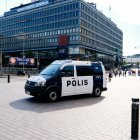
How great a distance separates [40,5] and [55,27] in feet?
44.6

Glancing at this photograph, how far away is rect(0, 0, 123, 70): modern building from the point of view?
87.5 m

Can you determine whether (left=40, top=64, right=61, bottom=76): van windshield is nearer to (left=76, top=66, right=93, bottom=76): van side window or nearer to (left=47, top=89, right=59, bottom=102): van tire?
(left=47, top=89, right=59, bottom=102): van tire

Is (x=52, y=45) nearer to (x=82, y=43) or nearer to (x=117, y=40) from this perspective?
(x=82, y=43)

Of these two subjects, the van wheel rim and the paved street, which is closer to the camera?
the paved street

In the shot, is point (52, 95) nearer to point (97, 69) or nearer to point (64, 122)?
point (97, 69)

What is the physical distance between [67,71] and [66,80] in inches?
19.1

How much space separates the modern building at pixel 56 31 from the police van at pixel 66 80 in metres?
70.9

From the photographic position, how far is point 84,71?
517 inches

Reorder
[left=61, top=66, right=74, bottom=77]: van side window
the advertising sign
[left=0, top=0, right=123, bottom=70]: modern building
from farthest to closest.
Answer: [left=0, top=0, right=123, bottom=70]: modern building
the advertising sign
[left=61, top=66, right=74, bottom=77]: van side window

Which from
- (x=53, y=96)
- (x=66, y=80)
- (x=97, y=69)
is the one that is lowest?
(x=53, y=96)

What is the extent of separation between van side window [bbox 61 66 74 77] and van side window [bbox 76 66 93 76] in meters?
0.41

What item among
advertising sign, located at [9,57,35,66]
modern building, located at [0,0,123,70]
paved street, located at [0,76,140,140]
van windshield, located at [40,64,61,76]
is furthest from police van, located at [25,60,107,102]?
modern building, located at [0,0,123,70]

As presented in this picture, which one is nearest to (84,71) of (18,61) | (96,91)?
(96,91)

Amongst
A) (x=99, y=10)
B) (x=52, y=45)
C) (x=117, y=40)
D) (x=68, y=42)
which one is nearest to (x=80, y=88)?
(x=68, y=42)
